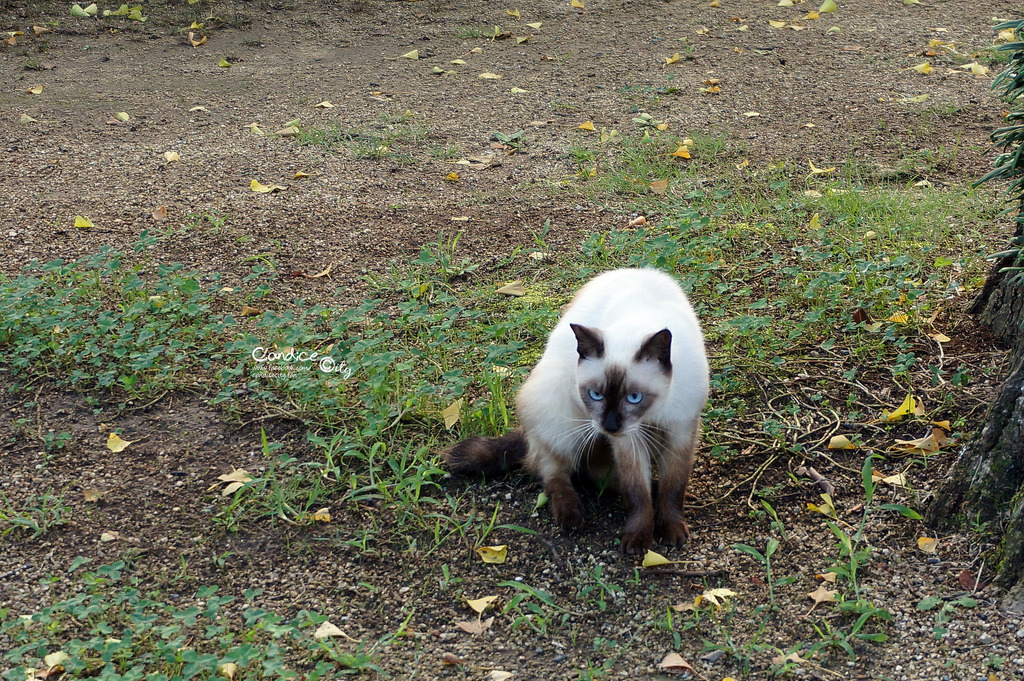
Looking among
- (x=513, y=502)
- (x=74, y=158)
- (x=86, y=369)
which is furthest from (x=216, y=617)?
(x=74, y=158)

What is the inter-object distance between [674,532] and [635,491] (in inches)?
7.2

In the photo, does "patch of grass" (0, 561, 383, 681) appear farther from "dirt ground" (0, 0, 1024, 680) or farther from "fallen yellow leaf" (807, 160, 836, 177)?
"fallen yellow leaf" (807, 160, 836, 177)

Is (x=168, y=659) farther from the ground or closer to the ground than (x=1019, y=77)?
closer to the ground

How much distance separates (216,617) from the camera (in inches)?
112

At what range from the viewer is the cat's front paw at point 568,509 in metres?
3.21

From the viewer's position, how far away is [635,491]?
315 centimetres

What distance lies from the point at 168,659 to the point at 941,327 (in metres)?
3.20

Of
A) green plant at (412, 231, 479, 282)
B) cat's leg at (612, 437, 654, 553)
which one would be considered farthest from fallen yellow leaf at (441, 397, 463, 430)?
green plant at (412, 231, 479, 282)

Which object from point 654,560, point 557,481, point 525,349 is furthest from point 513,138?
point 654,560

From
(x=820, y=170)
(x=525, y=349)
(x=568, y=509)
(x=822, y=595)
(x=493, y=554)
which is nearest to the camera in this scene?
(x=822, y=595)

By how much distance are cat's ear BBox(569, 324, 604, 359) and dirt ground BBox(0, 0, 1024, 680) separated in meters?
0.64

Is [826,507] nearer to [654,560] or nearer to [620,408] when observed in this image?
[654,560]

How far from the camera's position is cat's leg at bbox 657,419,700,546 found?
3.15 metres

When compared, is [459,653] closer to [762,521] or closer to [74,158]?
[762,521]
